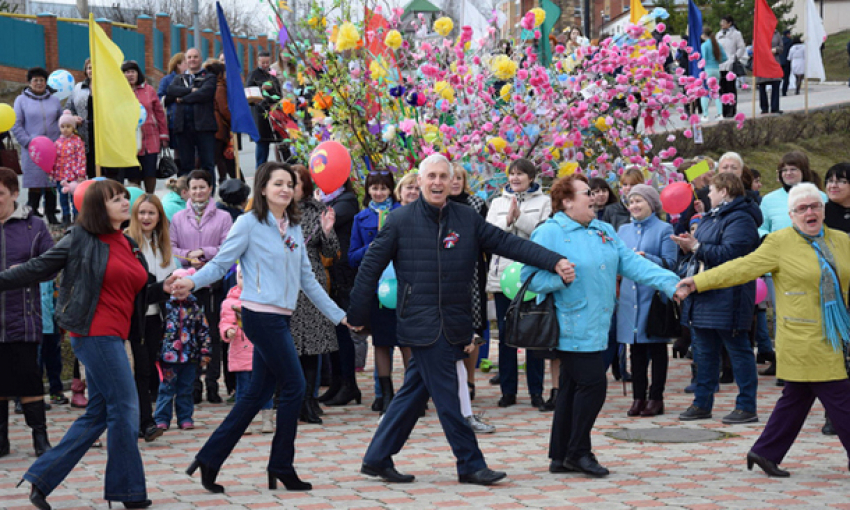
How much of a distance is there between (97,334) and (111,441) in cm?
62

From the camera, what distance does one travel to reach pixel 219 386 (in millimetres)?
11656

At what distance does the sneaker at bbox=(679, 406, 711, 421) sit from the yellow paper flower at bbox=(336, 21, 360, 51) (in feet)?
14.3

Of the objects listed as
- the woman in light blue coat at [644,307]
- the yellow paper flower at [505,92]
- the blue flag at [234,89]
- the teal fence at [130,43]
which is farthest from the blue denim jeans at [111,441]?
the teal fence at [130,43]

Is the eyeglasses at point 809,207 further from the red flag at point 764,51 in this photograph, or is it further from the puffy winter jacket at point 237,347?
the red flag at point 764,51

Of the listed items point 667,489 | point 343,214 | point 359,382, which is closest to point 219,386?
point 359,382

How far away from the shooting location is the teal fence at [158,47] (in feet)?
139

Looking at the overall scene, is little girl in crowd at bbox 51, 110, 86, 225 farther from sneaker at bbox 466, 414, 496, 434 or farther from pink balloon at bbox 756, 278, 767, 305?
pink balloon at bbox 756, 278, 767, 305

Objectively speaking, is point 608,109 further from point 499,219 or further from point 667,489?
point 667,489

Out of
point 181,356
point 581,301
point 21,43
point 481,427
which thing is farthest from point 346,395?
point 21,43

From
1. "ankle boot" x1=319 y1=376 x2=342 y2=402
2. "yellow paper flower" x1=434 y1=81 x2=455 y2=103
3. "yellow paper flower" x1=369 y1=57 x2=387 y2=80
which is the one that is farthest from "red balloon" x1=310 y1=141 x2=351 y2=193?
"ankle boot" x1=319 y1=376 x2=342 y2=402

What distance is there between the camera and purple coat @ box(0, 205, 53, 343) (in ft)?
27.4

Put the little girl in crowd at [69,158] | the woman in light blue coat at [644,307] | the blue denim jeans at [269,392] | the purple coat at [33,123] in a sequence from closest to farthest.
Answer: the blue denim jeans at [269,392] → the woman in light blue coat at [644,307] → the little girl in crowd at [69,158] → the purple coat at [33,123]

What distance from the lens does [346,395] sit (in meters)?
10.6

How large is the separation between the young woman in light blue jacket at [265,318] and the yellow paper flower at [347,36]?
3.59 meters
